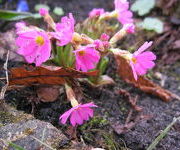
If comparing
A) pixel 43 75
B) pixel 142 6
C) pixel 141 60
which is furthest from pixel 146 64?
pixel 142 6

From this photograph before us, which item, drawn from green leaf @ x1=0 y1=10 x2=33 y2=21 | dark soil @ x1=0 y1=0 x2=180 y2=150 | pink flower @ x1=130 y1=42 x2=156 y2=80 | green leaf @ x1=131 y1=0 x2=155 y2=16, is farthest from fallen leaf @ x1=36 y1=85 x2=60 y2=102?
green leaf @ x1=131 y1=0 x2=155 y2=16

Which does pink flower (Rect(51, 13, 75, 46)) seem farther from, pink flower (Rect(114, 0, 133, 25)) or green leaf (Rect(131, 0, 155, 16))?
green leaf (Rect(131, 0, 155, 16))

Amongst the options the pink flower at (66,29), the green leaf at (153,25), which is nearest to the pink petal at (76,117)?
the pink flower at (66,29)

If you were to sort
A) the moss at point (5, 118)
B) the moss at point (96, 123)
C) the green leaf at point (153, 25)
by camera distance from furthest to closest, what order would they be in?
the green leaf at point (153, 25) < the moss at point (96, 123) < the moss at point (5, 118)

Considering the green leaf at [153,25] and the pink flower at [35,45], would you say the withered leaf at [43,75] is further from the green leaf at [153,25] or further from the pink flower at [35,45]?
the green leaf at [153,25]

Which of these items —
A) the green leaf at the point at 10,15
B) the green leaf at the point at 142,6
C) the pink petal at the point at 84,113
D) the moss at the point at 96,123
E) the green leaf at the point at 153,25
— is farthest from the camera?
the green leaf at the point at 142,6

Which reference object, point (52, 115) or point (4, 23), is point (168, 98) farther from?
point (4, 23)

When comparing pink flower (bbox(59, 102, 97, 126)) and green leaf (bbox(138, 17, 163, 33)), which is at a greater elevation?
green leaf (bbox(138, 17, 163, 33))
